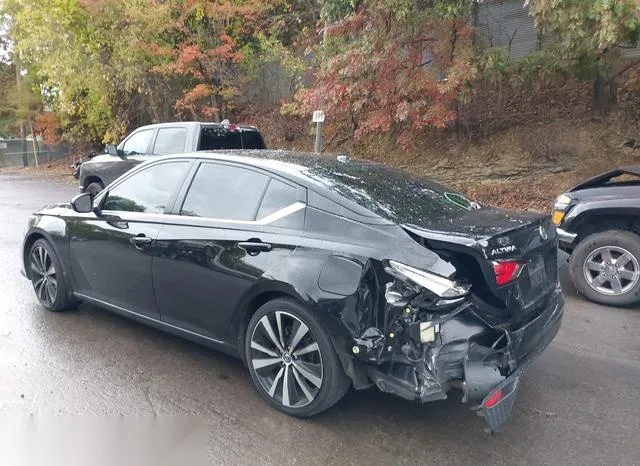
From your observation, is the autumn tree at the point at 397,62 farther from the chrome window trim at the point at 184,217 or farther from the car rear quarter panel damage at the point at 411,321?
the car rear quarter panel damage at the point at 411,321

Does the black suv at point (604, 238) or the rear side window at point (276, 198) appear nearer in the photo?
the rear side window at point (276, 198)

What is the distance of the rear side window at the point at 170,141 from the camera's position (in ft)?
30.2

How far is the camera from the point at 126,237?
4.14m

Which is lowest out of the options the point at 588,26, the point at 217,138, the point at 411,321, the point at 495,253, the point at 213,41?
the point at 411,321

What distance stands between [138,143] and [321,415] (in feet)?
26.8

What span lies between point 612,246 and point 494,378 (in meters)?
3.14

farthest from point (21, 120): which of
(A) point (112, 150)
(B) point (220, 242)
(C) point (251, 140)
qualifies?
(B) point (220, 242)

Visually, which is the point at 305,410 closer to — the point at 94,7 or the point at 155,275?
the point at 155,275

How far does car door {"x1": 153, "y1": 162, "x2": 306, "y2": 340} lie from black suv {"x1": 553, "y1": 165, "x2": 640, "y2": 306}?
3.42 m

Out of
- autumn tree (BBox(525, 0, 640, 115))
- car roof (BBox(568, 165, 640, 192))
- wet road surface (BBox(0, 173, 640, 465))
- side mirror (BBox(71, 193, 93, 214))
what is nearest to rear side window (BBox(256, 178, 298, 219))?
wet road surface (BBox(0, 173, 640, 465))

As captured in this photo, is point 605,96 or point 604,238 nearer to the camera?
point 604,238

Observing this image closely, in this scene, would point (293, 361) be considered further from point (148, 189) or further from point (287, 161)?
point (148, 189)

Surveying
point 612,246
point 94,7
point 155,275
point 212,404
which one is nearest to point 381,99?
point 612,246

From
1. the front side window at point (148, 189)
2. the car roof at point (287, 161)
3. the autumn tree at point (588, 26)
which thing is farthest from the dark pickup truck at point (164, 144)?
the autumn tree at point (588, 26)
